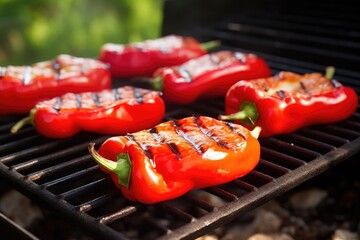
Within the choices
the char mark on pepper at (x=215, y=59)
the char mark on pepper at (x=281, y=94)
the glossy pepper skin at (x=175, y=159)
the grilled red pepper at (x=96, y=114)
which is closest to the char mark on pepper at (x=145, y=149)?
the glossy pepper skin at (x=175, y=159)

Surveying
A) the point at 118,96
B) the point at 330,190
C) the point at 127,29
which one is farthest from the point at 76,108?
the point at 127,29

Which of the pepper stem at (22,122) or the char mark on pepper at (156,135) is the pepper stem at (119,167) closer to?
the char mark on pepper at (156,135)

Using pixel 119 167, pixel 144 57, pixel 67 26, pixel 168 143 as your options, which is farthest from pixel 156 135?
pixel 67 26

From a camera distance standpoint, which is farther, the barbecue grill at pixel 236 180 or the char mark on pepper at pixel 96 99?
the char mark on pepper at pixel 96 99

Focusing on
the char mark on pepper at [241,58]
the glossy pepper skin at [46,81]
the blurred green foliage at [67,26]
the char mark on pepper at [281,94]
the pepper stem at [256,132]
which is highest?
the char mark on pepper at [281,94]

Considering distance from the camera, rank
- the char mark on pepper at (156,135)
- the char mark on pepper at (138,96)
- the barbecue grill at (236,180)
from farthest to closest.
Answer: the char mark on pepper at (138,96) < the char mark on pepper at (156,135) < the barbecue grill at (236,180)

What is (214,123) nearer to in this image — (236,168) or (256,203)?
(236,168)

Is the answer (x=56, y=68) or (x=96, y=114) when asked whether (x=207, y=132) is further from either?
(x=56, y=68)
